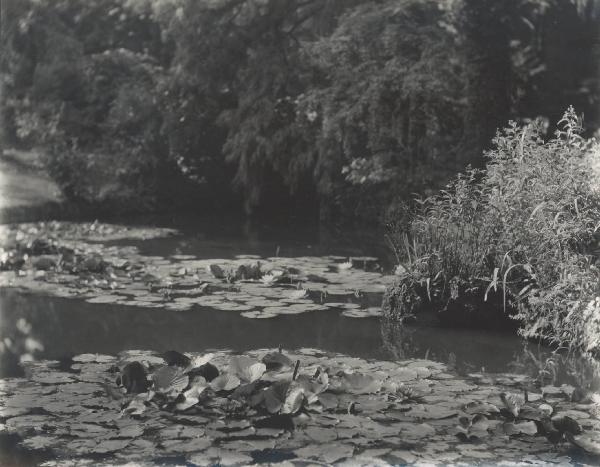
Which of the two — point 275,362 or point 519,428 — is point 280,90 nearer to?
point 275,362

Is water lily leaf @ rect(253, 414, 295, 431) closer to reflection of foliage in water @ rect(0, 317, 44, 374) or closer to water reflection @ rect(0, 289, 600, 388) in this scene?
water reflection @ rect(0, 289, 600, 388)

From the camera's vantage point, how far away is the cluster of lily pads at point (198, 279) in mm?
5316

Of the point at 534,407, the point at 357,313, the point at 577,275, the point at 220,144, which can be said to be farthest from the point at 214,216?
the point at 534,407

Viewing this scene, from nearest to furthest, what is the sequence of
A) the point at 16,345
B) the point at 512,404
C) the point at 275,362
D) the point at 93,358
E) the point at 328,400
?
the point at 512,404
the point at 328,400
the point at 275,362
the point at 93,358
the point at 16,345

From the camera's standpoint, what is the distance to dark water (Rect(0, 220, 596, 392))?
4.32 metres

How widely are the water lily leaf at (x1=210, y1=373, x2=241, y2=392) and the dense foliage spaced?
15.2ft

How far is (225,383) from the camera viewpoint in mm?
3385

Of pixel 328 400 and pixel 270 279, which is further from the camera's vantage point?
pixel 270 279

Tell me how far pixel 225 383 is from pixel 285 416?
33 cm

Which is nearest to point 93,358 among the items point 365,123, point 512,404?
point 512,404

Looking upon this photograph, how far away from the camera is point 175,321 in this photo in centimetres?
493

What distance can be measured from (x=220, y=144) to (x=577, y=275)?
7851 mm

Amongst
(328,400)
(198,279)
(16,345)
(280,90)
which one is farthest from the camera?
(280,90)

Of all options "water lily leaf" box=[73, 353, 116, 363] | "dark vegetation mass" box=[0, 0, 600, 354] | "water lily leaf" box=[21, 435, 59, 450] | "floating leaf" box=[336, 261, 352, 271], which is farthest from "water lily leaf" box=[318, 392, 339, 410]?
"floating leaf" box=[336, 261, 352, 271]
